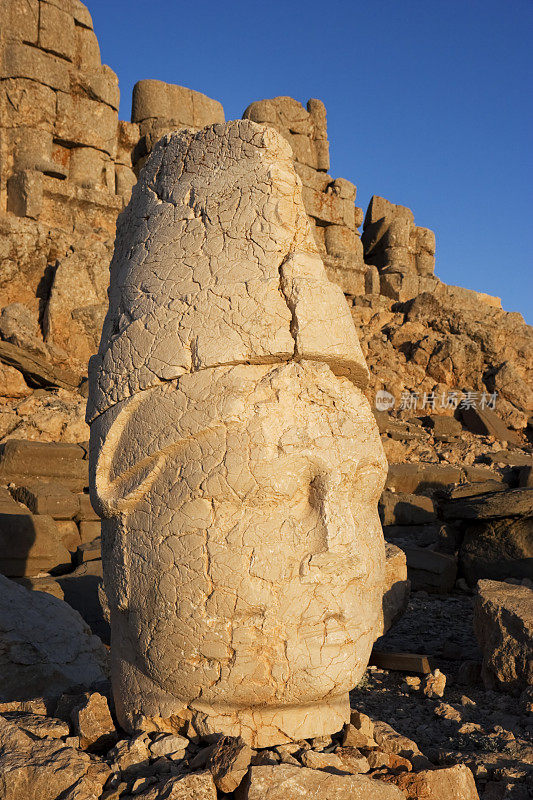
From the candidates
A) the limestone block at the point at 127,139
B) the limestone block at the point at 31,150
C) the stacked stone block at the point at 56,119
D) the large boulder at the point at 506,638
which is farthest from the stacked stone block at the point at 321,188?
the large boulder at the point at 506,638

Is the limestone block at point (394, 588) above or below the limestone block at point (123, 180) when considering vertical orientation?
below

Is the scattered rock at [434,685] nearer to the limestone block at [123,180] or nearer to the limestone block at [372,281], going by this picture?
the limestone block at [123,180]

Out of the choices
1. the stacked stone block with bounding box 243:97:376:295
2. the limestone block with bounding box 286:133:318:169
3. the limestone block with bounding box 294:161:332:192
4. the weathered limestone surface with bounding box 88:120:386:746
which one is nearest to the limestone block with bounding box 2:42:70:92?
the stacked stone block with bounding box 243:97:376:295

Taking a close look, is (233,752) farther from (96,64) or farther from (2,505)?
(96,64)

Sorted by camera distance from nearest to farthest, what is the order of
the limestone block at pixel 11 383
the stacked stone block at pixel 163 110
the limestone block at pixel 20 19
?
the limestone block at pixel 11 383, the limestone block at pixel 20 19, the stacked stone block at pixel 163 110

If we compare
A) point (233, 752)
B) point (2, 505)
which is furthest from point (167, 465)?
point (2, 505)

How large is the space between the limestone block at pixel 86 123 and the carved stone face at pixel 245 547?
14521 millimetres

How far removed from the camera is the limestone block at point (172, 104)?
1733 centimetres

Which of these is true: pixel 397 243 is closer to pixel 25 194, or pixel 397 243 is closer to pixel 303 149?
pixel 303 149

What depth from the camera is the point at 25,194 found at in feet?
44.5

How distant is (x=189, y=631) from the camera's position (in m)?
2.14

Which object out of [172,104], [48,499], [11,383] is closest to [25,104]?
[172,104]

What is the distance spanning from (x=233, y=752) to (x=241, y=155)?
2.00m

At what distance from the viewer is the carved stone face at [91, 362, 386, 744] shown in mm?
2121
